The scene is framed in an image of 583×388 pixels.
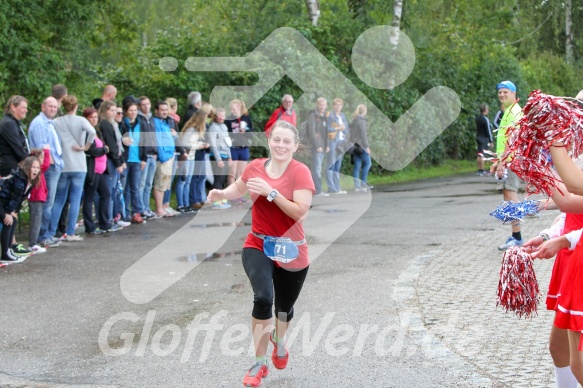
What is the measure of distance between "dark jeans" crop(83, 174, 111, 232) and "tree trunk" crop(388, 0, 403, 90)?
12499 millimetres

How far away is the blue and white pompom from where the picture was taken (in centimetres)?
522

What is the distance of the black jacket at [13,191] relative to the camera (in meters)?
10.9

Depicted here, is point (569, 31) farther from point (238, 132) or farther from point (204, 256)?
point (204, 256)

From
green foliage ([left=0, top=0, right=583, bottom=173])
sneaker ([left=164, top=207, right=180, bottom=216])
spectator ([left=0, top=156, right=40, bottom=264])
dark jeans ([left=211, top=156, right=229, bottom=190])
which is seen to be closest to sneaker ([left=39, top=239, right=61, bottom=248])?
spectator ([left=0, top=156, right=40, bottom=264])

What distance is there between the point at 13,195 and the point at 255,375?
6027 millimetres

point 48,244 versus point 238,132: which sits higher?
point 238,132

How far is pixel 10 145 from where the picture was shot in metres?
11.4

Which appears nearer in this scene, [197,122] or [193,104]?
[197,122]

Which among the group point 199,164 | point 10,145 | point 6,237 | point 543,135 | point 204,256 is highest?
point 543,135

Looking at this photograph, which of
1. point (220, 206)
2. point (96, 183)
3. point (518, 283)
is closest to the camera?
point (518, 283)

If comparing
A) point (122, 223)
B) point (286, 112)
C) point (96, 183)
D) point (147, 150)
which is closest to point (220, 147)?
point (286, 112)

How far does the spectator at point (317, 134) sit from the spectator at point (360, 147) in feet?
3.83

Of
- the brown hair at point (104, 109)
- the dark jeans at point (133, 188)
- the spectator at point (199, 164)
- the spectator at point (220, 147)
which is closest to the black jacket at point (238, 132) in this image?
the spectator at point (220, 147)

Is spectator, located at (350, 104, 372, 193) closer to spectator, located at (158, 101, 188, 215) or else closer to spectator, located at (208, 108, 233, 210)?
spectator, located at (208, 108, 233, 210)
